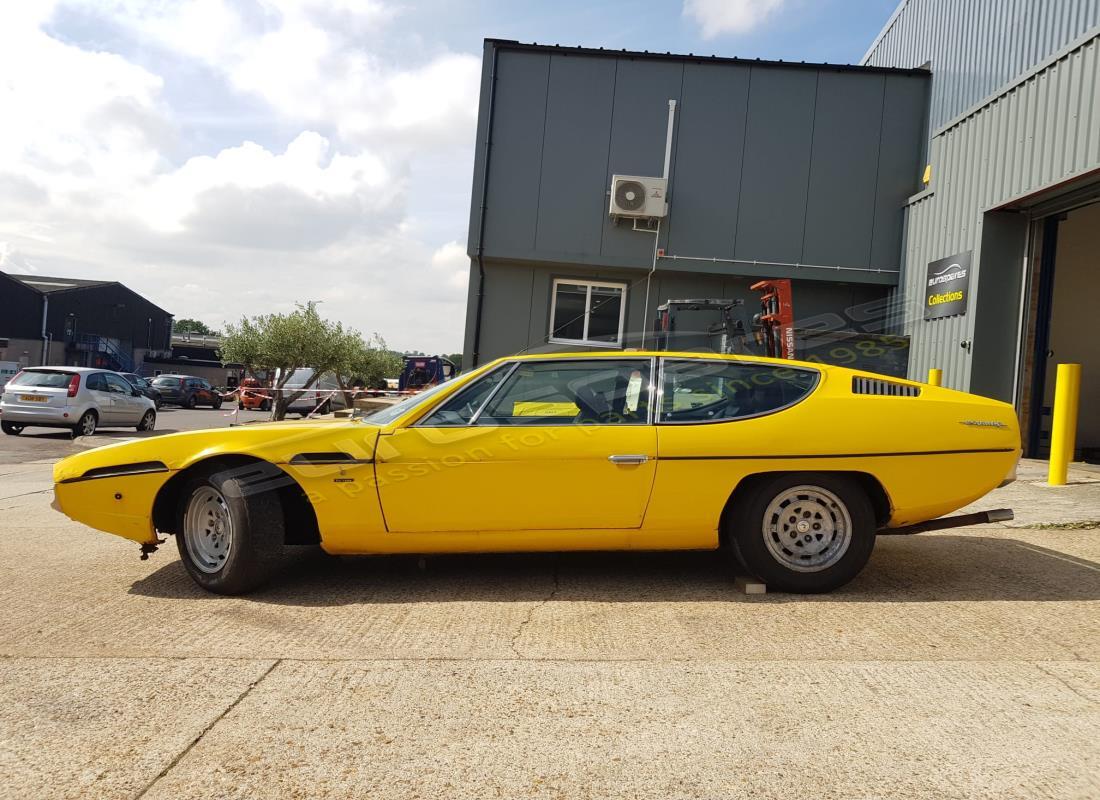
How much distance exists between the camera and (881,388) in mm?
4363

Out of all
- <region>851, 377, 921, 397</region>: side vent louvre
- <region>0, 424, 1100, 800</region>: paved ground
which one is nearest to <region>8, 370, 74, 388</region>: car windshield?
<region>0, 424, 1100, 800</region>: paved ground

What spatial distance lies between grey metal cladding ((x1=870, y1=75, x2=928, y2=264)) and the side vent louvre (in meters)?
10.4

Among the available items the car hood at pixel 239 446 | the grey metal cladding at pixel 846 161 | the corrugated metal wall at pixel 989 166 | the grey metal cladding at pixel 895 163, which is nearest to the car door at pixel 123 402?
the grey metal cladding at pixel 846 161

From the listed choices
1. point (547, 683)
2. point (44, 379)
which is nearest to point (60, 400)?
point (44, 379)

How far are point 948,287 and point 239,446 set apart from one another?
990 centimetres

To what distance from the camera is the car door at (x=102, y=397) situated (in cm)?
1691

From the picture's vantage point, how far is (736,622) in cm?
372

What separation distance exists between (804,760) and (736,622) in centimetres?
130

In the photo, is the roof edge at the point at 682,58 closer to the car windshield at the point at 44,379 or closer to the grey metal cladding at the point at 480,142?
the grey metal cladding at the point at 480,142

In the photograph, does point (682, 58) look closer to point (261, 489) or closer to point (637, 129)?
point (637, 129)

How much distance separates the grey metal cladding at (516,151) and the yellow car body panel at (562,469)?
1018 cm

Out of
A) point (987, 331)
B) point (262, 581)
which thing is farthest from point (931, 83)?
point (262, 581)

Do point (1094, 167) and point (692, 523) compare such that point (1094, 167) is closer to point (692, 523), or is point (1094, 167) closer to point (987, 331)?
point (987, 331)

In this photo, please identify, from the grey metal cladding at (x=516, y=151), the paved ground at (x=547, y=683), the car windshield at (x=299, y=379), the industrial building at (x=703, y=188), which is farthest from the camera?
the car windshield at (x=299, y=379)
